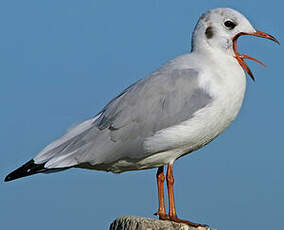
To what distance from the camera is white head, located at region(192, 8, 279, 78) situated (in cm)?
770

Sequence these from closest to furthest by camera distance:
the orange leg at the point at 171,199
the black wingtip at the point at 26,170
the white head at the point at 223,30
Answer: the orange leg at the point at 171,199, the black wingtip at the point at 26,170, the white head at the point at 223,30

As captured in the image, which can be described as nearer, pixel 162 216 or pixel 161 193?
pixel 162 216

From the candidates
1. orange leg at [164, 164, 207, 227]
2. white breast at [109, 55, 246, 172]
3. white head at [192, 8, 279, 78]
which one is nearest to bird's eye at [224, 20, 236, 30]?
white head at [192, 8, 279, 78]

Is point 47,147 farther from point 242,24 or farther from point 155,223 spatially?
point 242,24

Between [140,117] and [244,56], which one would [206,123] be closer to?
[140,117]

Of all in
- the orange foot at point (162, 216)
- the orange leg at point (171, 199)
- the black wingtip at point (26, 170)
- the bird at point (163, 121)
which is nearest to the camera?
the orange leg at point (171, 199)

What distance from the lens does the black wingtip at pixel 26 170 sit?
7.39 metres

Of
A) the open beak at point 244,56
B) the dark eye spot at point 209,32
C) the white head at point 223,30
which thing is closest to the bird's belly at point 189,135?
the open beak at point 244,56

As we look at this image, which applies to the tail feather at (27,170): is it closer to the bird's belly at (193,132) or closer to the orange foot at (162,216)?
the bird's belly at (193,132)

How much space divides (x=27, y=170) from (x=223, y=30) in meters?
2.96

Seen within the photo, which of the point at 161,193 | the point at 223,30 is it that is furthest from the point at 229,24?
the point at 161,193

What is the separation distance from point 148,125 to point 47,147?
133 cm

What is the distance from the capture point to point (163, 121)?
729 cm

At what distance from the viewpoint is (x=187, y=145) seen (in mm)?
7297
